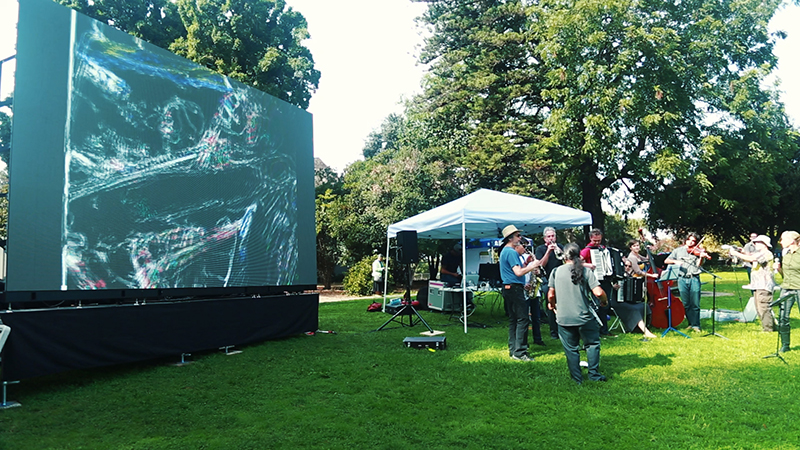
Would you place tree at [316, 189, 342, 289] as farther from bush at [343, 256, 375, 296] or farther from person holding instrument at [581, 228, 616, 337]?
person holding instrument at [581, 228, 616, 337]

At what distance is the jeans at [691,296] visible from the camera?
8.37 metres

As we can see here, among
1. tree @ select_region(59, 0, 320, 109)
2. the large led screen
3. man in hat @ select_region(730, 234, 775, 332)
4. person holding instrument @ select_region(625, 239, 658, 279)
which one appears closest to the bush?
tree @ select_region(59, 0, 320, 109)

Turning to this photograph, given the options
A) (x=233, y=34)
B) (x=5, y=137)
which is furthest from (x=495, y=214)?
(x=233, y=34)

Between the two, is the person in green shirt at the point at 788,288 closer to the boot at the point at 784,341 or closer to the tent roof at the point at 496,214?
the boot at the point at 784,341

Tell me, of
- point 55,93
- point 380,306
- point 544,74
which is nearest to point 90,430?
point 55,93

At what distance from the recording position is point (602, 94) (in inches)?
698

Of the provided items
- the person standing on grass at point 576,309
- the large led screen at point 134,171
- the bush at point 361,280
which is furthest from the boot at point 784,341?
the bush at point 361,280

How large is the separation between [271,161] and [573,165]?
14.2 m

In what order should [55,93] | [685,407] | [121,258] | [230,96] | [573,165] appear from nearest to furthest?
[685,407] → [55,93] → [121,258] → [230,96] → [573,165]

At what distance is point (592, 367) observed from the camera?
18.2 feet

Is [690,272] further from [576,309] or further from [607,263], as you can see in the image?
[576,309]

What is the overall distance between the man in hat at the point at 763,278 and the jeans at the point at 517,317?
4109mm

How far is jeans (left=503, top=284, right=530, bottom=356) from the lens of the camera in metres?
6.48

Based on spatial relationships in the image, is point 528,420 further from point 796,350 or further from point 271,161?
point 271,161
